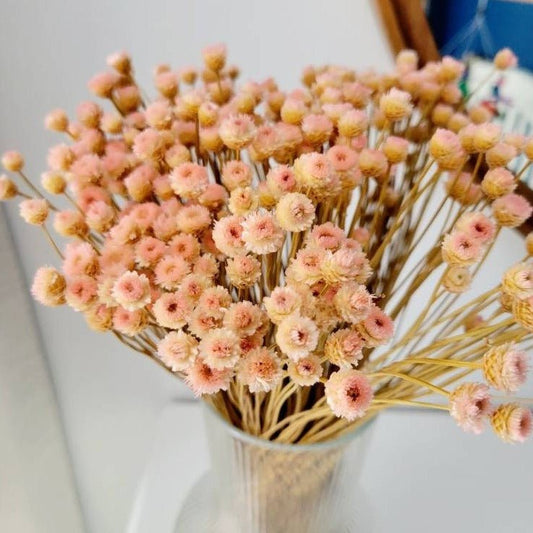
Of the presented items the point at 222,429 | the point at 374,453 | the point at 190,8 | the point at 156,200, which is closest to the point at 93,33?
the point at 190,8

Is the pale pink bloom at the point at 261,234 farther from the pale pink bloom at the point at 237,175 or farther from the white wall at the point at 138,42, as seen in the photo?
the white wall at the point at 138,42

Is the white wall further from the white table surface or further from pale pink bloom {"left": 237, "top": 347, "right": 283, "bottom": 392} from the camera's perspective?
pale pink bloom {"left": 237, "top": 347, "right": 283, "bottom": 392}

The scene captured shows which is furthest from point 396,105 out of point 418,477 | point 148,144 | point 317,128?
point 418,477

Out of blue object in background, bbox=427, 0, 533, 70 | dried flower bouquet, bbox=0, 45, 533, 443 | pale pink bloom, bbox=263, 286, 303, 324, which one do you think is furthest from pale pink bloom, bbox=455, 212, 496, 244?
blue object in background, bbox=427, 0, 533, 70

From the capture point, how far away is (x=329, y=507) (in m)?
0.47

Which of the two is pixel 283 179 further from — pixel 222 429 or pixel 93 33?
pixel 93 33

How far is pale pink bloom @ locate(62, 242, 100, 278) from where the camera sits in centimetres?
33

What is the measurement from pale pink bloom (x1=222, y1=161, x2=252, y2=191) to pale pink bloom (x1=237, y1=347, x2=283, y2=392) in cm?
11

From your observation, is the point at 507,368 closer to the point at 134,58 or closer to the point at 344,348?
the point at 344,348

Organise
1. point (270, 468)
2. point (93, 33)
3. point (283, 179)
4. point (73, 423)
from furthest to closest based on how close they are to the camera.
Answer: point (73, 423) → point (93, 33) → point (270, 468) → point (283, 179)

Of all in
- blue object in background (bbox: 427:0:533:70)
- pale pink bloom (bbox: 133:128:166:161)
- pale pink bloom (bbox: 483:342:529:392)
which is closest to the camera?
pale pink bloom (bbox: 483:342:529:392)

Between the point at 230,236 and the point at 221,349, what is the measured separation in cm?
6

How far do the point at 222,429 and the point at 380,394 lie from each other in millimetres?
123

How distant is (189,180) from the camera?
1.08ft
